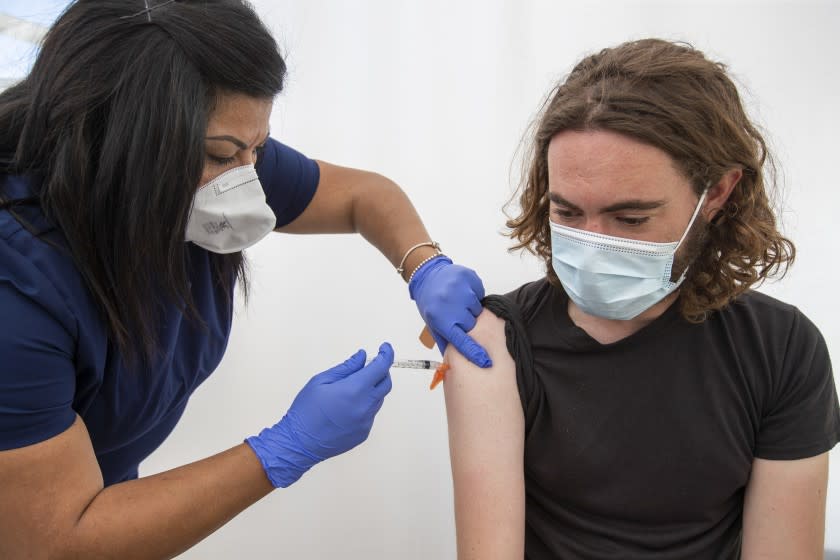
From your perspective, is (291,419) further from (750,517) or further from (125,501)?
(750,517)

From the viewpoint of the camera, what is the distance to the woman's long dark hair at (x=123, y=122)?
3.04 feet

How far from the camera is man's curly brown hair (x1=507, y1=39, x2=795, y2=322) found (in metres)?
1.07

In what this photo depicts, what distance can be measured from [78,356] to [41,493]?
201 millimetres

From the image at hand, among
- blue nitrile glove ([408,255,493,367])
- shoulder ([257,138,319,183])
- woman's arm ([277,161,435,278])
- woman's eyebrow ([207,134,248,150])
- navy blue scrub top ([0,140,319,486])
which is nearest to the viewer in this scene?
navy blue scrub top ([0,140,319,486])

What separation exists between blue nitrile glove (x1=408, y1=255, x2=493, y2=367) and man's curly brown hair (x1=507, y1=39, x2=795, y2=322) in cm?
16

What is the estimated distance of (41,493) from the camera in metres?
0.91

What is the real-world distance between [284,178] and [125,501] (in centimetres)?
73

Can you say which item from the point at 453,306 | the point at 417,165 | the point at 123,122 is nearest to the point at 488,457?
the point at 453,306

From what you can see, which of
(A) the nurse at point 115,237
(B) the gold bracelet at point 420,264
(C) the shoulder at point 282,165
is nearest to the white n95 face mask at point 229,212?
(A) the nurse at point 115,237

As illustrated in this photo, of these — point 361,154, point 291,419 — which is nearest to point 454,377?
point 291,419

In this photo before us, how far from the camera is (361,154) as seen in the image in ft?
6.74

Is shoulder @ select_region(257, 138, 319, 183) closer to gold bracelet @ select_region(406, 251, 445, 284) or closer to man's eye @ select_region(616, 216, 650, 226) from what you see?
gold bracelet @ select_region(406, 251, 445, 284)

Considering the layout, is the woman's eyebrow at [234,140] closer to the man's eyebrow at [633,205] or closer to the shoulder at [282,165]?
the shoulder at [282,165]

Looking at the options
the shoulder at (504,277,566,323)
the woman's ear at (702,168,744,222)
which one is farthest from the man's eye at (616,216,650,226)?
the shoulder at (504,277,566,323)
